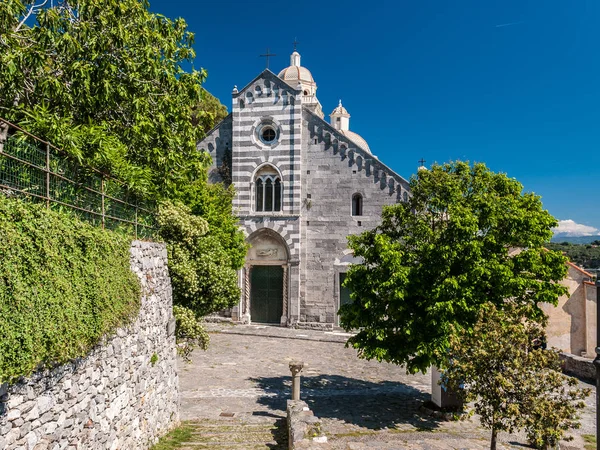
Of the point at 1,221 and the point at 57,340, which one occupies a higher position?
the point at 1,221

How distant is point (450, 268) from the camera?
12.4 m

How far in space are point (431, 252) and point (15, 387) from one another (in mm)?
10121

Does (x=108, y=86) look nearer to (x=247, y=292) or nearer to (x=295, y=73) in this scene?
(x=247, y=292)

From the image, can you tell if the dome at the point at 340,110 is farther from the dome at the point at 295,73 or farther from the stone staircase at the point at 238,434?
the stone staircase at the point at 238,434

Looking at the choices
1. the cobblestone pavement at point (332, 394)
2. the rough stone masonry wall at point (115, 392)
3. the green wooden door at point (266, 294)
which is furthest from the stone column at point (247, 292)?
the rough stone masonry wall at point (115, 392)

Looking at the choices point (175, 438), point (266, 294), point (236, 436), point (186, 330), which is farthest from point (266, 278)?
point (175, 438)

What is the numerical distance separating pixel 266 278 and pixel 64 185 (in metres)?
19.1

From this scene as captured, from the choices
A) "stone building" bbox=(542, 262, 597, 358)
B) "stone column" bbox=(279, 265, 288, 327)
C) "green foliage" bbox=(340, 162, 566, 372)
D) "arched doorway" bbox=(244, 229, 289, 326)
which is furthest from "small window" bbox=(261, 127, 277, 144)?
"stone building" bbox=(542, 262, 597, 358)

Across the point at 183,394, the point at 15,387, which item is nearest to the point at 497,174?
the point at 183,394

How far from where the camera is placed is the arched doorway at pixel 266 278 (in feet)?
85.9

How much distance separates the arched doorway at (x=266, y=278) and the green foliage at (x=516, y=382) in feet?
56.5

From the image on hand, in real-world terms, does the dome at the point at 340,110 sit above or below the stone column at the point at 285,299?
above

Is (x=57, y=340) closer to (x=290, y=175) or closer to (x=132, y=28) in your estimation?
(x=132, y=28)

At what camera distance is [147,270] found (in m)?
10.4
